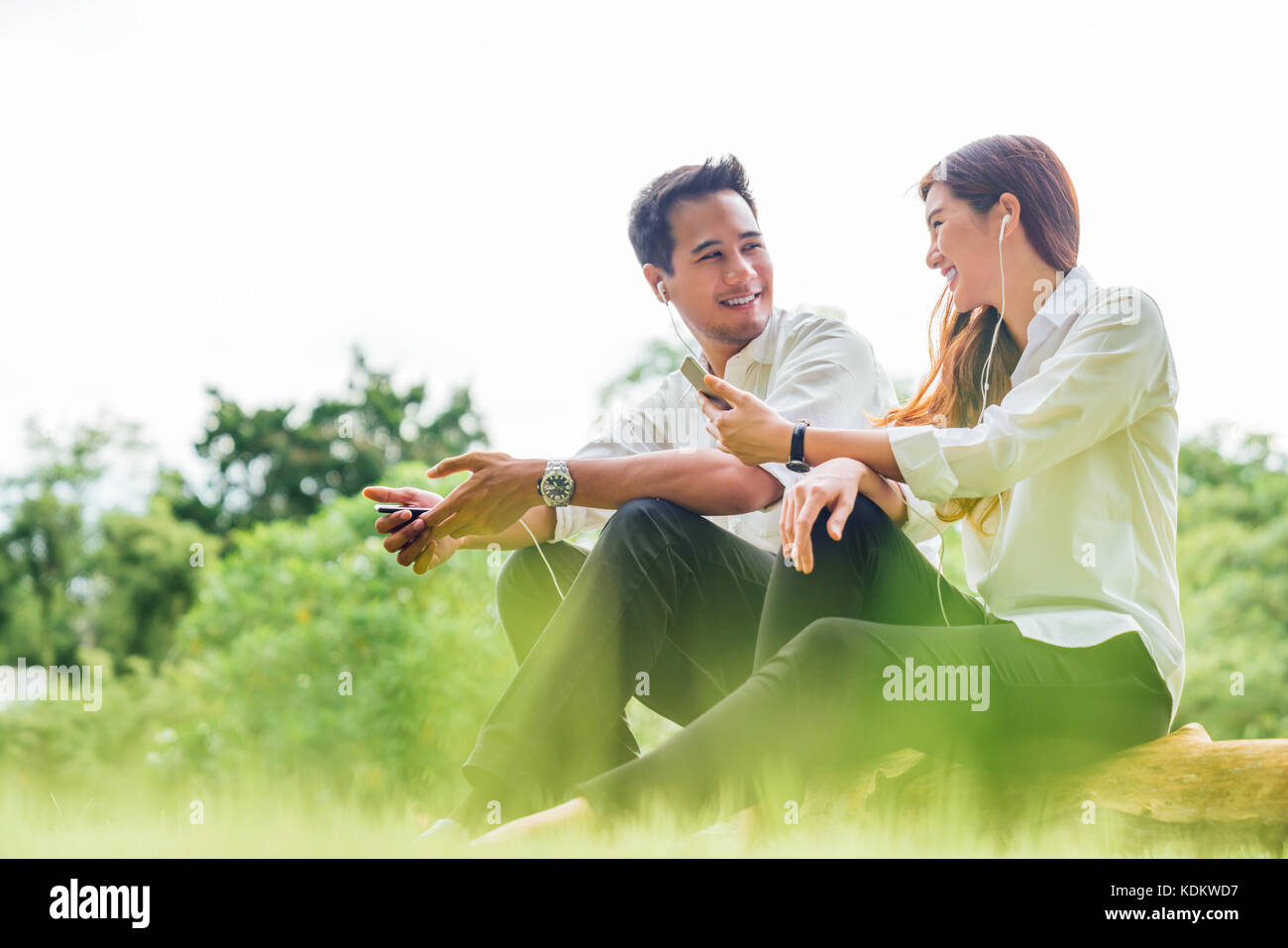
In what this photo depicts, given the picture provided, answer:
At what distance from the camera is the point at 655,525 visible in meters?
2.04

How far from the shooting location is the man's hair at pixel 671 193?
2.75m

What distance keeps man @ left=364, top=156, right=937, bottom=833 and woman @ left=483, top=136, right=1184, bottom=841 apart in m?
0.17

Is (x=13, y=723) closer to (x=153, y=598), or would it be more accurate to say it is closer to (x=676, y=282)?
(x=153, y=598)

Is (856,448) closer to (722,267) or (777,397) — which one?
(777,397)

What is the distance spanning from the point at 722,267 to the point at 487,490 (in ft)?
2.85

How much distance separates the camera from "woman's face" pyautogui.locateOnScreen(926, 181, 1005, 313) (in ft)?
6.71

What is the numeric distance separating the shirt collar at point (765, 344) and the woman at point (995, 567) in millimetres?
631

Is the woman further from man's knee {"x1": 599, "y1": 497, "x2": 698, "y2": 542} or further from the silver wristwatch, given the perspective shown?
the silver wristwatch

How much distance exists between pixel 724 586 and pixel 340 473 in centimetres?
1505

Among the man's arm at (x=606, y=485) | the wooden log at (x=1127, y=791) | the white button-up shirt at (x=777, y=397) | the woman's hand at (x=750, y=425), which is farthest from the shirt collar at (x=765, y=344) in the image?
the wooden log at (x=1127, y=791)

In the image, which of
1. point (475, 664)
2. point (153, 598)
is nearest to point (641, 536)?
point (475, 664)

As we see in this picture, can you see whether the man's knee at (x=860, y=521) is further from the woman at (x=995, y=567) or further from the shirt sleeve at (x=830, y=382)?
the shirt sleeve at (x=830, y=382)
